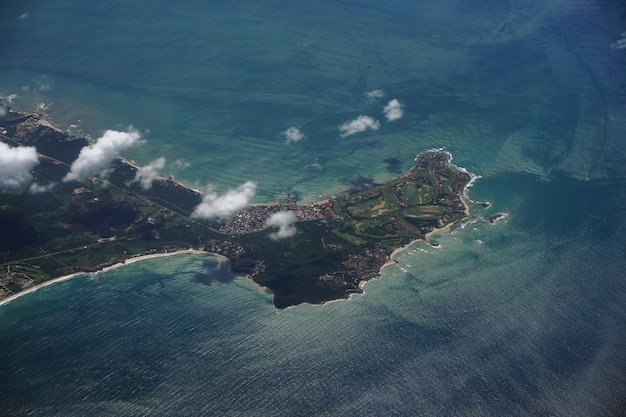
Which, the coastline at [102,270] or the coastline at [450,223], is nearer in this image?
the coastline at [102,270]

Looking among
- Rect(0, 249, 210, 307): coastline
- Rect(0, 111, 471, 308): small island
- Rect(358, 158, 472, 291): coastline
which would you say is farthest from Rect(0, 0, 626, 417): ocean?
Rect(0, 111, 471, 308): small island

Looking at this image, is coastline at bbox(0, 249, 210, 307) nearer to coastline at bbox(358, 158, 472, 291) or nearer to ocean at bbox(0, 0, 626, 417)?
ocean at bbox(0, 0, 626, 417)

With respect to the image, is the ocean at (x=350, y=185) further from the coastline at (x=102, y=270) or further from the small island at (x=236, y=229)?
the small island at (x=236, y=229)

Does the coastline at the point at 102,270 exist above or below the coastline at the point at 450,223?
below

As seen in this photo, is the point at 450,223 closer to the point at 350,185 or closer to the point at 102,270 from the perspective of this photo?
the point at 350,185

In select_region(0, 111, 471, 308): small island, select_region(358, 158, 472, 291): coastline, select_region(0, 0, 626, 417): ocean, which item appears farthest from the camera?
select_region(358, 158, 472, 291): coastline

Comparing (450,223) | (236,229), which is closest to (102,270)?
(236,229)

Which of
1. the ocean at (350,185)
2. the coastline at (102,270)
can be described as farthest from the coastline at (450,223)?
the coastline at (102,270)
